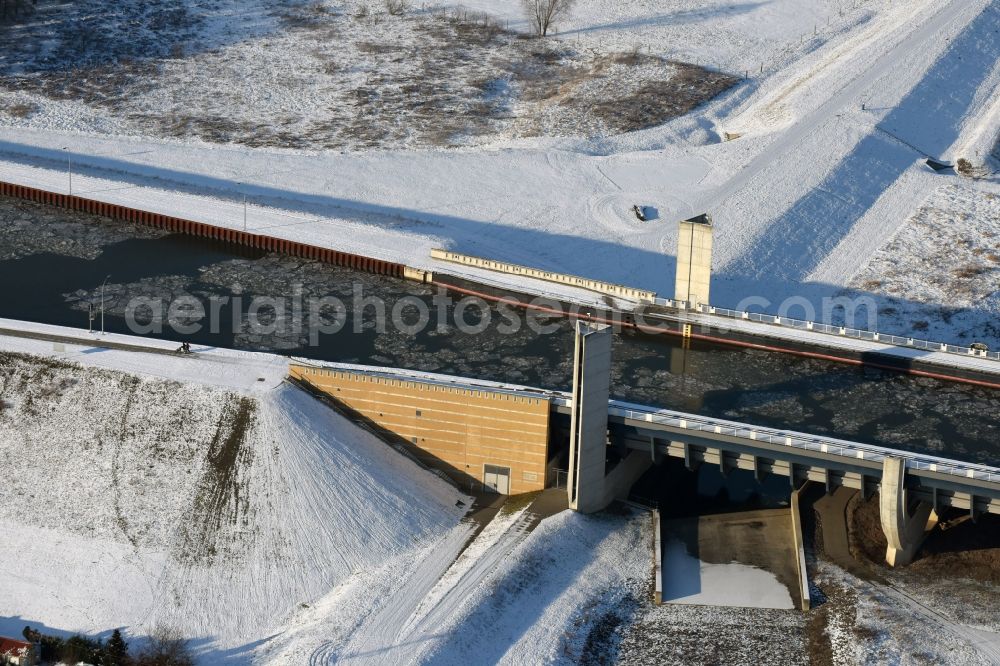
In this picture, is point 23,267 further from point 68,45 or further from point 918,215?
point 918,215

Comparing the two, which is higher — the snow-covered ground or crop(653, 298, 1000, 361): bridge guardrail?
crop(653, 298, 1000, 361): bridge guardrail

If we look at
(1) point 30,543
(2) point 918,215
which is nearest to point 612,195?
(2) point 918,215

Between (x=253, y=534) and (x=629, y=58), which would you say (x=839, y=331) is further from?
(x=629, y=58)

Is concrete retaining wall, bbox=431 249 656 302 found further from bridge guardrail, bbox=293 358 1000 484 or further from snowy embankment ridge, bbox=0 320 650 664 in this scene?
snowy embankment ridge, bbox=0 320 650 664

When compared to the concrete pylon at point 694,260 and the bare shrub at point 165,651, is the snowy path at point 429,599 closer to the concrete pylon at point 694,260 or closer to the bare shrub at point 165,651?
the bare shrub at point 165,651

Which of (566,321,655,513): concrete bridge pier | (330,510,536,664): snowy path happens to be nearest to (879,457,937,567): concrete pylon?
(566,321,655,513): concrete bridge pier

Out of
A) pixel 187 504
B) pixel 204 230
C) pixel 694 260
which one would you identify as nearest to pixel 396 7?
pixel 204 230
